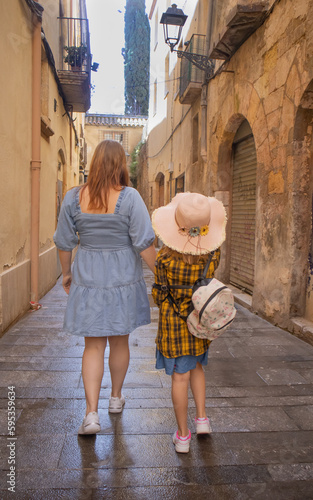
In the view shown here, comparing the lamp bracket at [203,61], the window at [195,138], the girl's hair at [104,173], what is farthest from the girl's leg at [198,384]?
the window at [195,138]

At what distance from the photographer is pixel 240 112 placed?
21.4ft

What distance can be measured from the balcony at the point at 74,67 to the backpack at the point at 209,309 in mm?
8254

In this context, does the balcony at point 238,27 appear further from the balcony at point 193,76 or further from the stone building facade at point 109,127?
the stone building facade at point 109,127

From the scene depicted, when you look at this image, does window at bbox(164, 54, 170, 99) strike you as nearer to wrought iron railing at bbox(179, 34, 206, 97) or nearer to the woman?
wrought iron railing at bbox(179, 34, 206, 97)

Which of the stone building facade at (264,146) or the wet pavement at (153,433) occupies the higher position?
the stone building facade at (264,146)

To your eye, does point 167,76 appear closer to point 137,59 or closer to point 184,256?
point 184,256

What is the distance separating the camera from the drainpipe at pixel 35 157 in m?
6.02

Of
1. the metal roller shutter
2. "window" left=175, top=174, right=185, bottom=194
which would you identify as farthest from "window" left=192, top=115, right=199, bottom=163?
the metal roller shutter

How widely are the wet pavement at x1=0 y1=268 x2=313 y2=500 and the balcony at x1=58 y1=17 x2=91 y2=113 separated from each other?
7.01 m

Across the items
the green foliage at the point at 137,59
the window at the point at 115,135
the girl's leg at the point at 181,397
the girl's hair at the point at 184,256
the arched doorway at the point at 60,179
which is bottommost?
the girl's leg at the point at 181,397

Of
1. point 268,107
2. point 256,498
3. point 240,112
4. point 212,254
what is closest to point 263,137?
point 268,107

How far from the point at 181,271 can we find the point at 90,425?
105 centimetres

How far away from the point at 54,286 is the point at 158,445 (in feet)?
19.9

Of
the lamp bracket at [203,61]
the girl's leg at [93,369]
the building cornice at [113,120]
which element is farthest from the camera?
the building cornice at [113,120]
